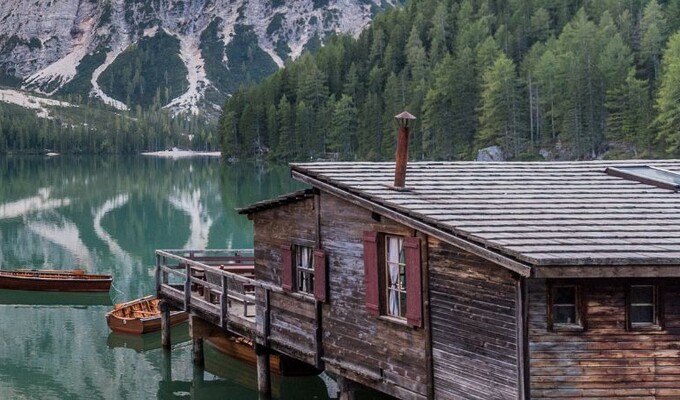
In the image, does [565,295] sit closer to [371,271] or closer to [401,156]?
[371,271]

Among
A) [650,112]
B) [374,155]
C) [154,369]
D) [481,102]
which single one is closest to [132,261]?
[154,369]

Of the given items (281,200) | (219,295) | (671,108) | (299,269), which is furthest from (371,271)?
(671,108)

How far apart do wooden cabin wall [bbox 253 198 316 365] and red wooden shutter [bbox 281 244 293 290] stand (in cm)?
21

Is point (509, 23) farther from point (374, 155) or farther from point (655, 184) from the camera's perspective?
point (655, 184)

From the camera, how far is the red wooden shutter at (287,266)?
68.6 feet

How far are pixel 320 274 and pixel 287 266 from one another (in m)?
1.94

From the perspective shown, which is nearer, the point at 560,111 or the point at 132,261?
the point at 132,261

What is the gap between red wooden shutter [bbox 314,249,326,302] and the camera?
19.2m

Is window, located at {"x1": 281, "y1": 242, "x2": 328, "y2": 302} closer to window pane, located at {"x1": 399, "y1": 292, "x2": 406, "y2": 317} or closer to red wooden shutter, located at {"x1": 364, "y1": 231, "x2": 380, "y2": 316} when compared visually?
red wooden shutter, located at {"x1": 364, "y1": 231, "x2": 380, "y2": 316}

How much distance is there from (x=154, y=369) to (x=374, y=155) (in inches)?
5272

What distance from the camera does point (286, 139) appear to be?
186125 millimetres

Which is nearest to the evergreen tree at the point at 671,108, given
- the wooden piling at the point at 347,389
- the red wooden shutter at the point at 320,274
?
the red wooden shutter at the point at 320,274

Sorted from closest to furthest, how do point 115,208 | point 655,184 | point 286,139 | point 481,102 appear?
1. point 655,184
2. point 115,208
3. point 481,102
4. point 286,139

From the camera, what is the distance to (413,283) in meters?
16.0
